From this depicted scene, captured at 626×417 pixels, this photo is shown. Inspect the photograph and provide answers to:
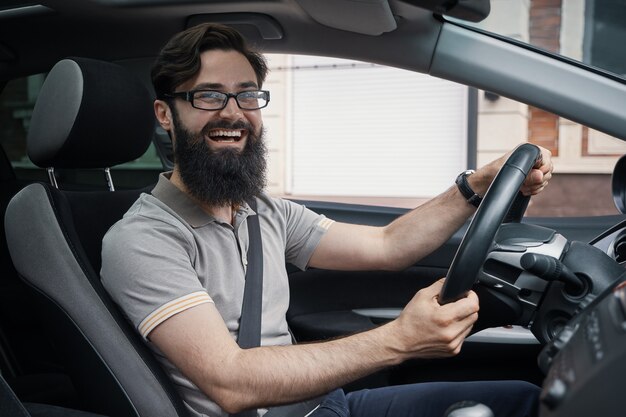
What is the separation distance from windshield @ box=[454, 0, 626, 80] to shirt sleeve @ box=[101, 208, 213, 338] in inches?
31.7

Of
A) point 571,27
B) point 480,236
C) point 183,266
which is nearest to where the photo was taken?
point 480,236

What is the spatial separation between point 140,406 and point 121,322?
0.57ft

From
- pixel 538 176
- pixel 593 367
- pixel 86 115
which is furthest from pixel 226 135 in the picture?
pixel 593 367

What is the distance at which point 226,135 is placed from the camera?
169 cm

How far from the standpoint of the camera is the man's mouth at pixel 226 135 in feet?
5.49

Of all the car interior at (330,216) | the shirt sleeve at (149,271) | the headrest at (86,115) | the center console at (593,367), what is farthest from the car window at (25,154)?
the center console at (593,367)

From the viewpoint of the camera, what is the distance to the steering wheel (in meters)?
1.11

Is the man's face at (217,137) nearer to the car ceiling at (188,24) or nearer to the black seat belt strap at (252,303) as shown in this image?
the black seat belt strap at (252,303)

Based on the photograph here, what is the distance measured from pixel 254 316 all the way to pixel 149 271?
271 millimetres

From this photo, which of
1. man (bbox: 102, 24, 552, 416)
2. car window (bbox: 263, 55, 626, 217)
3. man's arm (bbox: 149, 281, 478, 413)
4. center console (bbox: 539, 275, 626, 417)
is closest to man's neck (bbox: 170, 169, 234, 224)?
man (bbox: 102, 24, 552, 416)

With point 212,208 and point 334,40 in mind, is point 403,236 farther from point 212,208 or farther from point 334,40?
point 334,40

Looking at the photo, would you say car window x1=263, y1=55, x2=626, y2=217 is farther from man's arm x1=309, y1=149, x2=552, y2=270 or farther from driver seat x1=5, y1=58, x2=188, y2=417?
driver seat x1=5, y1=58, x2=188, y2=417

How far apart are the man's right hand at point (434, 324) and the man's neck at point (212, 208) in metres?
0.59

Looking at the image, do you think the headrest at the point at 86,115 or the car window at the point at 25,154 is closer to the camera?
the headrest at the point at 86,115
